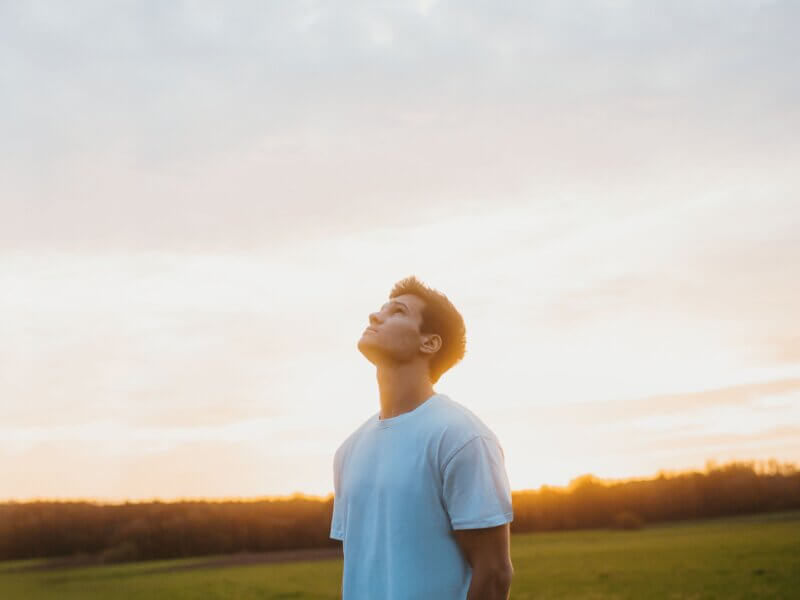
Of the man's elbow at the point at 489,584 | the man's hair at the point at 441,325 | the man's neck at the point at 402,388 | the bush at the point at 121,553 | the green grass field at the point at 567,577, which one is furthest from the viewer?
the bush at the point at 121,553

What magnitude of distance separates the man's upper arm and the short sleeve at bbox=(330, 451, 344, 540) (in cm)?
71

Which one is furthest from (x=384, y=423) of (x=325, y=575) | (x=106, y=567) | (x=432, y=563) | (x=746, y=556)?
(x=746, y=556)

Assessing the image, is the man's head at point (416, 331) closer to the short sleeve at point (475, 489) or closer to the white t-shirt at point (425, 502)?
the white t-shirt at point (425, 502)

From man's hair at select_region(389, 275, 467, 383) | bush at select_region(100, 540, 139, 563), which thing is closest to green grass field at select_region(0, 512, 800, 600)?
bush at select_region(100, 540, 139, 563)

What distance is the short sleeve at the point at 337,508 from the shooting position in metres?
3.57

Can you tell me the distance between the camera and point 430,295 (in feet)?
11.7

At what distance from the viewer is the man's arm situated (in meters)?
2.97

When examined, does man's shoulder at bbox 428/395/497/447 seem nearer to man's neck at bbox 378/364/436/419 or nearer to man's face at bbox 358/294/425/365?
man's neck at bbox 378/364/436/419

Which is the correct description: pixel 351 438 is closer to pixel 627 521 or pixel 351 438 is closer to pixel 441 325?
pixel 441 325

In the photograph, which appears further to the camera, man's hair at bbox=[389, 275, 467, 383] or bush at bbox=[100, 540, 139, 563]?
bush at bbox=[100, 540, 139, 563]

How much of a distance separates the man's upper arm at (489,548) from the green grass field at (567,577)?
1445cm

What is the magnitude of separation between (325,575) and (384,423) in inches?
678

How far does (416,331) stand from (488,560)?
95 cm

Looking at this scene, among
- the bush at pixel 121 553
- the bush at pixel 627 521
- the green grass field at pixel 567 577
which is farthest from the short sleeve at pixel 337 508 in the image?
the bush at pixel 627 521
